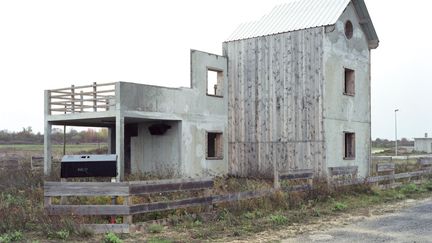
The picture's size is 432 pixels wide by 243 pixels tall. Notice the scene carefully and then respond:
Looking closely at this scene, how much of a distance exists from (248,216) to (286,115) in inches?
400

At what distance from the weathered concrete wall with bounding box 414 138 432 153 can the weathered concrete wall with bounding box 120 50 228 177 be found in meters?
57.8

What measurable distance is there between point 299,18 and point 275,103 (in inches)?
153

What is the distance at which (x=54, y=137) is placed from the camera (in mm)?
66875

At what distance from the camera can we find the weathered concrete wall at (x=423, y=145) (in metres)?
72.4

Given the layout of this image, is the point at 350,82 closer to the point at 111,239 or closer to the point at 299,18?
the point at 299,18

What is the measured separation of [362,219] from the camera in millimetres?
12680

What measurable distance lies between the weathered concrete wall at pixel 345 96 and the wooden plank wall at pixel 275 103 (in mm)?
537

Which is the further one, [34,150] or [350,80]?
[34,150]

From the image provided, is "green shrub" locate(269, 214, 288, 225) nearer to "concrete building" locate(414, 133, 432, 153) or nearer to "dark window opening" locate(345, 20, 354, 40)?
"dark window opening" locate(345, 20, 354, 40)

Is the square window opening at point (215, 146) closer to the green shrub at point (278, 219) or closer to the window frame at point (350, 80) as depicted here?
the window frame at point (350, 80)

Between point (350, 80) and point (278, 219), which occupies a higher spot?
point (350, 80)

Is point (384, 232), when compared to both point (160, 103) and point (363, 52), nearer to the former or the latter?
point (160, 103)

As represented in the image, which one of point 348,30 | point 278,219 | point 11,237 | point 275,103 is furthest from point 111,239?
point 348,30

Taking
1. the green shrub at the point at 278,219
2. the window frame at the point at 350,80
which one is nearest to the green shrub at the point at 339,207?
the green shrub at the point at 278,219
